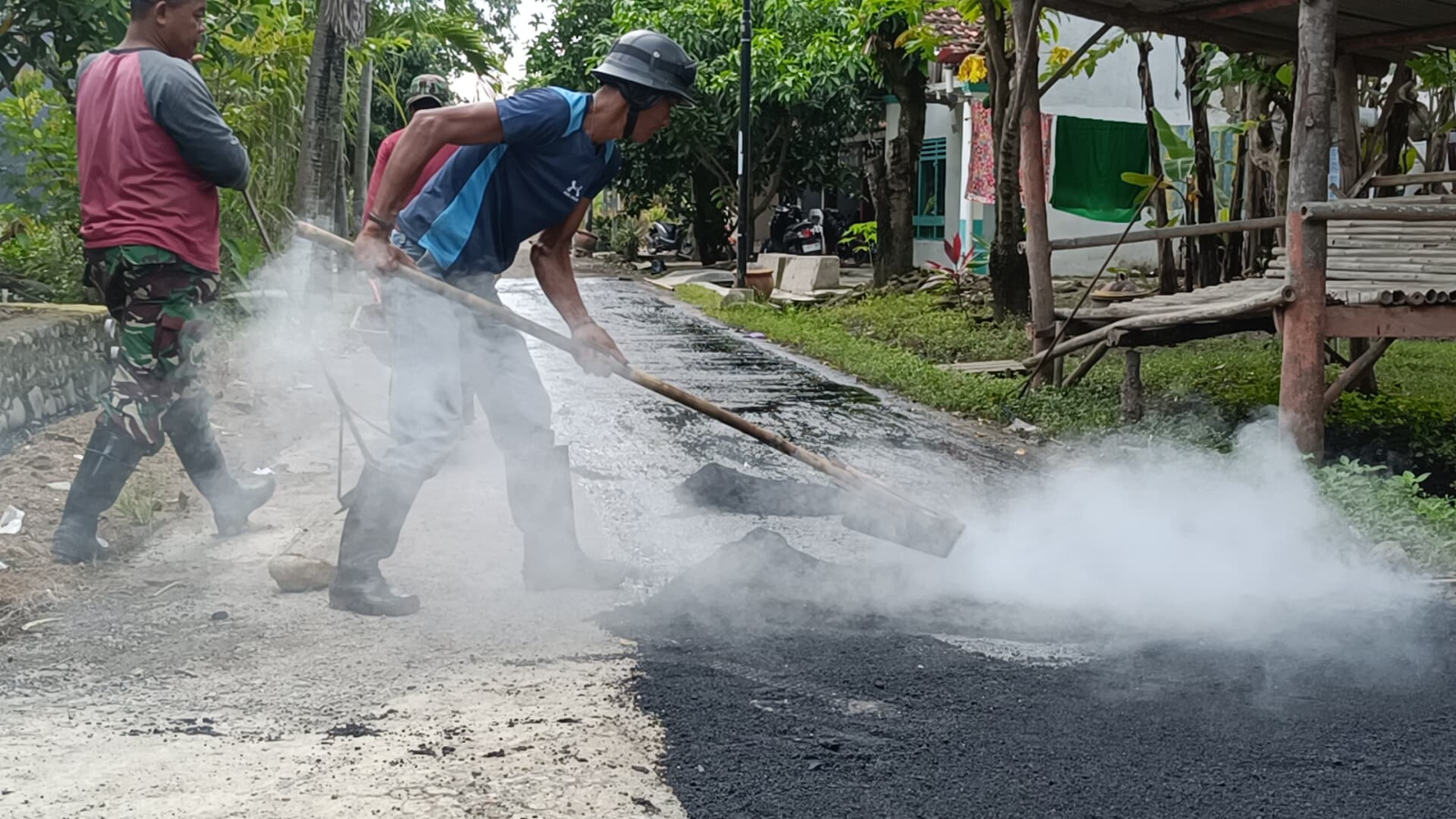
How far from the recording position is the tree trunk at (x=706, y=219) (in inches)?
1070

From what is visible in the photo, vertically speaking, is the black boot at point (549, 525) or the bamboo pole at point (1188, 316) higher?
the bamboo pole at point (1188, 316)

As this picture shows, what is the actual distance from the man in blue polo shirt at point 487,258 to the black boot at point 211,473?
101 cm

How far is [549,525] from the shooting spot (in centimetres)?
452

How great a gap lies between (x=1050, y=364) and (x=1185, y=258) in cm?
452

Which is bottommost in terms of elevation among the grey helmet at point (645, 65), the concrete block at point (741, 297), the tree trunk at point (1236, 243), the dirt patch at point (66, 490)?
the concrete block at point (741, 297)

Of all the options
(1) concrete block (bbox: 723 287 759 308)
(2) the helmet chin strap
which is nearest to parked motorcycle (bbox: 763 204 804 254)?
(1) concrete block (bbox: 723 287 759 308)

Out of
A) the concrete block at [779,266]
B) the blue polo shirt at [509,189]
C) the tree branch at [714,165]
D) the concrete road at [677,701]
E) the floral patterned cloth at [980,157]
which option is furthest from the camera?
the tree branch at [714,165]

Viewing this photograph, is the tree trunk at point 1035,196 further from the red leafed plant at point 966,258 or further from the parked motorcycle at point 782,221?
the parked motorcycle at point 782,221

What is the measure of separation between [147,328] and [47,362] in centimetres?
216

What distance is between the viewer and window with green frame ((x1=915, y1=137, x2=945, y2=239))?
23.2 m

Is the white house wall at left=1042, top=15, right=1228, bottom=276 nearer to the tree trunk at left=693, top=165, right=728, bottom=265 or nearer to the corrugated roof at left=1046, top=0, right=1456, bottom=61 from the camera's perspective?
the tree trunk at left=693, top=165, right=728, bottom=265

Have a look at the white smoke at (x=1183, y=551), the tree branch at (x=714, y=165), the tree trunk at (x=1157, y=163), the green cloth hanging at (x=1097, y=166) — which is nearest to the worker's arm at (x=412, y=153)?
the white smoke at (x=1183, y=551)

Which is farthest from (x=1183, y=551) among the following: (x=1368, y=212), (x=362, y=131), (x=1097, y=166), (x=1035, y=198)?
(x=1097, y=166)

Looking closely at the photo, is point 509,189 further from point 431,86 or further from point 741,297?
point 741,297
